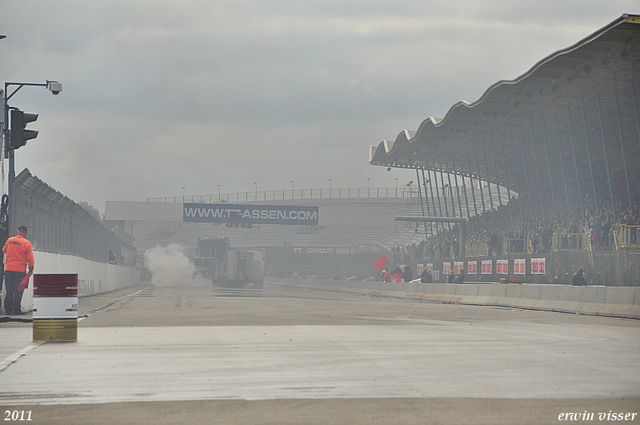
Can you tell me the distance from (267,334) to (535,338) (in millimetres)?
4238

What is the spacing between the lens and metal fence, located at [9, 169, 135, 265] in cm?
1911

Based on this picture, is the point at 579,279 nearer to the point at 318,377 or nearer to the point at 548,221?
the point at 548,221

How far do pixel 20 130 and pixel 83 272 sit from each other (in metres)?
14.7

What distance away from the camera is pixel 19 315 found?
57.2ft

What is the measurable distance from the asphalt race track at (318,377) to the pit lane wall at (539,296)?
308 inches

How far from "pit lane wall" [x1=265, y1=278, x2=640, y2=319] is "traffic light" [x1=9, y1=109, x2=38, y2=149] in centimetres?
1524

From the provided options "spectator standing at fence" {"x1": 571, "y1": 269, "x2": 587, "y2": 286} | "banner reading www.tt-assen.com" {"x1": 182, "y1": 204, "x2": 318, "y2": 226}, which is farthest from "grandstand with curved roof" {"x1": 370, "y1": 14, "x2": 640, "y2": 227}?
"banner reading www.tt-assen.com" {"x1": 182, "y1": 204, "x2": 318, "y2": 226}

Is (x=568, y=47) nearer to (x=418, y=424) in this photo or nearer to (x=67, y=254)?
(x=67, y=254)

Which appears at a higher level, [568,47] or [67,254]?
[568,47]

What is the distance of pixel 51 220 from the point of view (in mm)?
23812

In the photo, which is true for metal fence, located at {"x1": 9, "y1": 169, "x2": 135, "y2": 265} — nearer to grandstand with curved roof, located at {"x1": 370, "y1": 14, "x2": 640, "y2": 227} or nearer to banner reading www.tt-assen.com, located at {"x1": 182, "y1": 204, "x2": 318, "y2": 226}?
grandstand with curved roof, located at {"x1": 370, "y1": 14, "x2": 640, "y2": 227}

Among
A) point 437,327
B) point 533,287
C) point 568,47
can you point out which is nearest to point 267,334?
point 437,327

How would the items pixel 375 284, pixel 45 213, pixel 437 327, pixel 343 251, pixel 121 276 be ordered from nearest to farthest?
pixel 437 327 < pixel 45 213 < pixel 375 284 < pixel 121 276 < pixel 343 251

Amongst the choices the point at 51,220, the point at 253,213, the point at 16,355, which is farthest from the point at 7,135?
the point at 253,213
